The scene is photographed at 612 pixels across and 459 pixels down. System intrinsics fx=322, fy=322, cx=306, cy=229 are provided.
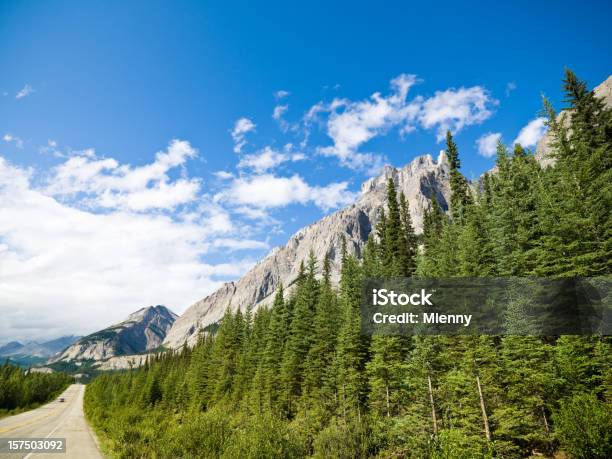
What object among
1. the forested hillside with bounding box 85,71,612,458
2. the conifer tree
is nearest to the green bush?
the forested hillside with bounding box 85,71,612,458

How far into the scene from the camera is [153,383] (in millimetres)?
80938

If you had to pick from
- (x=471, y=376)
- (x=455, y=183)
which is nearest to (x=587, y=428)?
(x=471, y=376)

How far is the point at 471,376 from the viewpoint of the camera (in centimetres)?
2216

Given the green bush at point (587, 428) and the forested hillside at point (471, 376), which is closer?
the green bush at point (587, 428)

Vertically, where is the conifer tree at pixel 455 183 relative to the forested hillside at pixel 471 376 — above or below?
above

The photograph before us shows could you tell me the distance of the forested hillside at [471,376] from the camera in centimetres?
1583

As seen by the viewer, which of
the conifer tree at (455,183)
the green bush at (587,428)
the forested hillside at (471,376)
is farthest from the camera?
the conifer tree at (455,183)

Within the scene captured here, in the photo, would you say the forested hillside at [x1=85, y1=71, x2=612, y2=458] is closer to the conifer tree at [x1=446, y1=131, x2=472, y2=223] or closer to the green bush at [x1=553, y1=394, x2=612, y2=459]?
the green bush at [x1=553, y1=394, x2=612, y2=459]

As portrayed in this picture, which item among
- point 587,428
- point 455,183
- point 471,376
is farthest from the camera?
point 455,183

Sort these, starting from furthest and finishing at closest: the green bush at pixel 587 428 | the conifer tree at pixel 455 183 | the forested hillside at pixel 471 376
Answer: the conifer tree at pixel 455 183, the forested hillside at pixel 471 376, the green bush at pixel 587 428

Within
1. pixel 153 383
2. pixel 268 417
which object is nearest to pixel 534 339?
pixel 268 417

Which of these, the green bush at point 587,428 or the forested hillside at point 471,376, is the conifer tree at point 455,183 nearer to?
the forested hillside at point 471,376

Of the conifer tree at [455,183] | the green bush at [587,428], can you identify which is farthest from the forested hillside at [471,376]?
the conifer tree at [455,183]

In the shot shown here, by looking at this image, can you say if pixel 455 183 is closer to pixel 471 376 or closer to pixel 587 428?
pixel 471 376
